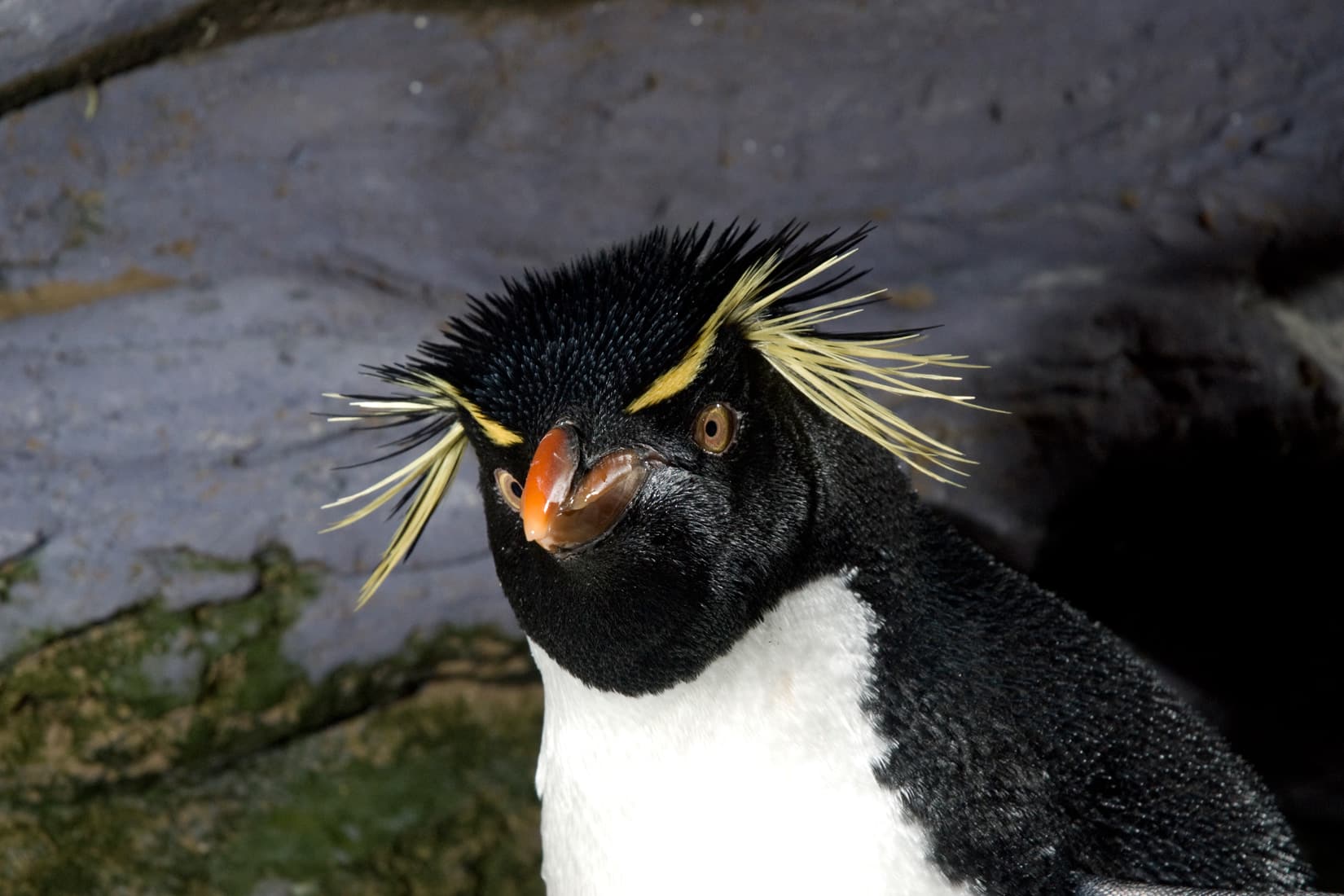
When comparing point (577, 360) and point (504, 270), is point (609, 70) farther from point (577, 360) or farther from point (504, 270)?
point (577, 360)

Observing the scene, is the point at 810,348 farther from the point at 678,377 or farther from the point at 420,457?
the point at 420,457

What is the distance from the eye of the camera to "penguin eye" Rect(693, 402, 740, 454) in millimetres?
1338

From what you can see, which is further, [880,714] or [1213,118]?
[1213,118]

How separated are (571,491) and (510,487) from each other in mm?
157

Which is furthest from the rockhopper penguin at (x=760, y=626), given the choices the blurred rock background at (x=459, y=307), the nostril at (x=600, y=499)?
the blurred rock background at (x=459, y=307)

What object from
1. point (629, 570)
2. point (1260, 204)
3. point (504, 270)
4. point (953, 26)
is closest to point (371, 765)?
point (504, 270)

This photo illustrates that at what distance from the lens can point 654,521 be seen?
4.26 feet

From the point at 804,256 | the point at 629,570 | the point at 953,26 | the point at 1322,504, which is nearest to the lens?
the point at 629,570

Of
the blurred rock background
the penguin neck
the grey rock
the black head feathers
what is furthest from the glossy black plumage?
the grey rock

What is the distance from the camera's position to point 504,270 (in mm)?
2721

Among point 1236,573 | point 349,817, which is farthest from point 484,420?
point 1236,573

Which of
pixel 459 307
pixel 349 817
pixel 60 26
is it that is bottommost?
pixel 349 817

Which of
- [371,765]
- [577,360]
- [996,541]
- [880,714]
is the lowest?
[371,765]

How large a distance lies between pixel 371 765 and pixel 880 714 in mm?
1532
